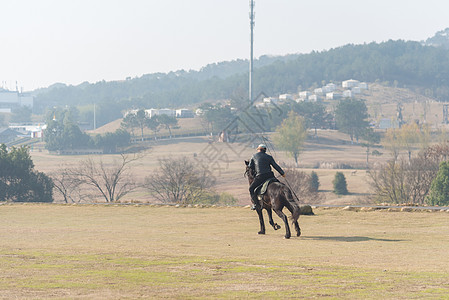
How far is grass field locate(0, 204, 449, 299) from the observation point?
1163 centimetres

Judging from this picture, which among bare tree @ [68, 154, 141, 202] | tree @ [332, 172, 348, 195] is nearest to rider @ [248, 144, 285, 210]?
bare tree @ [68, 154, 141, 202]

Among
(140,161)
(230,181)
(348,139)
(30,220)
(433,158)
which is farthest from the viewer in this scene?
(348,139)

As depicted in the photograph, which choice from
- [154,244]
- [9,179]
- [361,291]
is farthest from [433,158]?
[361,291]

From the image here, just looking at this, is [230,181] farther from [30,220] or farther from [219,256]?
[219,256]

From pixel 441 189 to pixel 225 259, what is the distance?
54791mm

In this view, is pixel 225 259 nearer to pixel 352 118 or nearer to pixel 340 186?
pixel 340 186

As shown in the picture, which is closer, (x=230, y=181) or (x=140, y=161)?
(x=230, y=181)

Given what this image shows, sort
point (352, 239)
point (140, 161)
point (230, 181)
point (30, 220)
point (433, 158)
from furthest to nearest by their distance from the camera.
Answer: point (140, 161) → point (230, 181) → point (433, 158) → point (30, 220) → point (352, 239)

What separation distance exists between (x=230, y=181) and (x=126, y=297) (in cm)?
10857

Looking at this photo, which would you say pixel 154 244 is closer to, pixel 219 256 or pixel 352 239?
pixel 219 256

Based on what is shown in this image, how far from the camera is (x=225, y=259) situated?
15.3m

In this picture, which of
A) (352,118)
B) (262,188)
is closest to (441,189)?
(262,188)

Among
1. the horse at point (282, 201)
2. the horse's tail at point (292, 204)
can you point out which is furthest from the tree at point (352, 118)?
the horse's tail at point (292, 204)

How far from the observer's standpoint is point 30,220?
2909 centimetres
